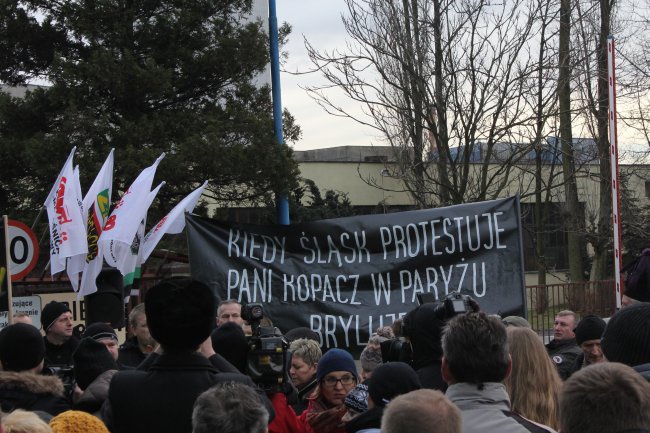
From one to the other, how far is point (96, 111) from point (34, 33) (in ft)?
8.59

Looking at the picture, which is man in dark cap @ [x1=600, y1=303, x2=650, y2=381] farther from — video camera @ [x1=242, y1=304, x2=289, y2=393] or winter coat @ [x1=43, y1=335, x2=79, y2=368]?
winter coat @ [x1=43, y1=335, x2=79, y2=368]

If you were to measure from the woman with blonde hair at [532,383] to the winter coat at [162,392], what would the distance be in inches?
54.4

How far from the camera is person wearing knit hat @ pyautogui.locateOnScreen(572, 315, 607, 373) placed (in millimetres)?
6820

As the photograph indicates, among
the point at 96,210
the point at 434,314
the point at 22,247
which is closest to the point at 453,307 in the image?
the point at 434,314

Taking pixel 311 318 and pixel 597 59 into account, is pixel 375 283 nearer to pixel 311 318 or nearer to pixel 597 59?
pixel 311 318

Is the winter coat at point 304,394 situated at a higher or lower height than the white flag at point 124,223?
lower

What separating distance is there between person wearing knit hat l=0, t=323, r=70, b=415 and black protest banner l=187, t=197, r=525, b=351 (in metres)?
4.48

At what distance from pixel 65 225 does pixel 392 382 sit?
5.41 m

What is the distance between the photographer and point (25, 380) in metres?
4.78

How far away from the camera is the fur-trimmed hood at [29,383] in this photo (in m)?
4.77

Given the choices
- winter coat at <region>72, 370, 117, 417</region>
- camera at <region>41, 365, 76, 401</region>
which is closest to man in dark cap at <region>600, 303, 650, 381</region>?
winter coat at <region>72, 370, 117, 417</region>

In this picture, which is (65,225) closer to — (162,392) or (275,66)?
(162,392)

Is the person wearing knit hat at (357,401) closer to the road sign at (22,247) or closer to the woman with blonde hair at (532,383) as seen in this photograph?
the woman with blonde hair at (532,383)

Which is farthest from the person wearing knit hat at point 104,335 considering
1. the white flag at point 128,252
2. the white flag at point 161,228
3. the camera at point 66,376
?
the white flag at point 161,228
